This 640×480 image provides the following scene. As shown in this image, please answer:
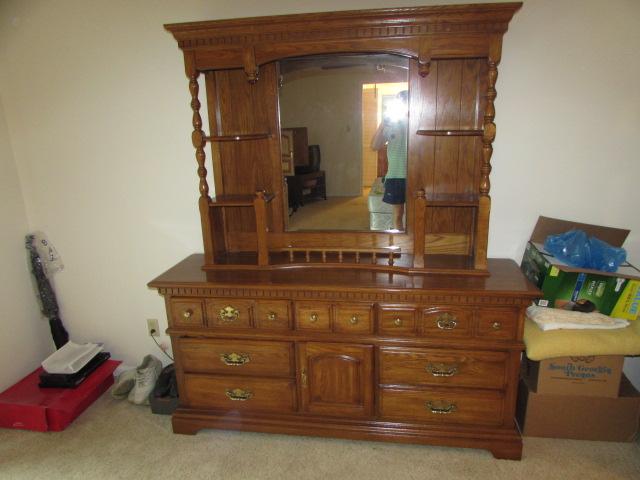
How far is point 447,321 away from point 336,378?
556mm

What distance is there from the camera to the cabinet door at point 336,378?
1.77m

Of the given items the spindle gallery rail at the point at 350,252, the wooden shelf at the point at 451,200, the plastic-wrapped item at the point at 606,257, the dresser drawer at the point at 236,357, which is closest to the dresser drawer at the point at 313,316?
the dresser drawer at the point at 236,357

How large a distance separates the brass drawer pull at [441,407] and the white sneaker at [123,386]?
1.61 meters

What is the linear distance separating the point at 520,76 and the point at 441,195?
625mm

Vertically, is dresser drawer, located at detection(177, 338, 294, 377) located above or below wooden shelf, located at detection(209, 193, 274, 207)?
below

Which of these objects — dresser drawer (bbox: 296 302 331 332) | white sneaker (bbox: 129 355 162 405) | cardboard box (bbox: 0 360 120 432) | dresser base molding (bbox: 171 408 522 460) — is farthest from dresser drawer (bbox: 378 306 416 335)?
cardboard box (bbox: 0 360 120 432)

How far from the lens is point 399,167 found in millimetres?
1883

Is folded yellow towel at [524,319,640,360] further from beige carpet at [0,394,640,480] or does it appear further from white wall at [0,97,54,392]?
white wall at [0,97,54,392]

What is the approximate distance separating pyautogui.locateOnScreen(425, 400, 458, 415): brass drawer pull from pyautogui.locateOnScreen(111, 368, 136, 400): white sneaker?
5.29 ft

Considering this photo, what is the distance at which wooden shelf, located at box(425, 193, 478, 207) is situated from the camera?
1.72m

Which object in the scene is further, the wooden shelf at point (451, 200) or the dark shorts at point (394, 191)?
the dark shorts at point (394, 191)

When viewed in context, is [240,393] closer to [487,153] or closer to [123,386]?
[123,386]

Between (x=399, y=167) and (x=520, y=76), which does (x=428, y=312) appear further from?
(x=520, y=76)

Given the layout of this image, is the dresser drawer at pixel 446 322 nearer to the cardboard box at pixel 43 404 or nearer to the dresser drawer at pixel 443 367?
the dresser drawer at pixel 443 367
